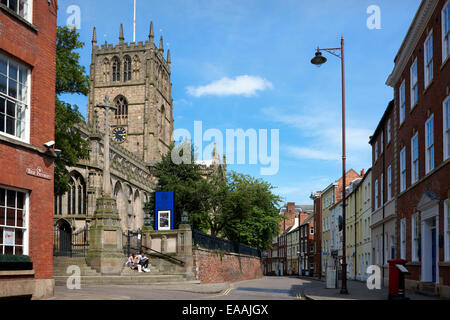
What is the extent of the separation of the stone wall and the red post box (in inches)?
614

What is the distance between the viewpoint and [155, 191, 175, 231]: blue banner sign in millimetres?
30922

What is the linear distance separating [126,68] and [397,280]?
79.1 m

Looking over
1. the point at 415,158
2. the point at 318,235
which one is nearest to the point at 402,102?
the point at 415,158

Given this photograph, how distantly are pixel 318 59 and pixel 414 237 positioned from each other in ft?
27.1

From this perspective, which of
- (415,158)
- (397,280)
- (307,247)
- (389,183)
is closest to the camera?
(397,280)

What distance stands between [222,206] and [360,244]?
41.3ft

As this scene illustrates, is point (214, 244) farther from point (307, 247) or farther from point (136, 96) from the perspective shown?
point (136, 96)

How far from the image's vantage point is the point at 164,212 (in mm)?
31078

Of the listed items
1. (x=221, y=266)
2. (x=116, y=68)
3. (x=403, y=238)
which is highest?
(x=116, y=68)

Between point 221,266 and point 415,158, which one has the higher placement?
point 415,158

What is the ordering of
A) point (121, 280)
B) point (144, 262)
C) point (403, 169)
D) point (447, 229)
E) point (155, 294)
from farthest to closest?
point (144, 262)
point (403, 169)
point (121, 280)
point (155, 294)
point (447, 229)

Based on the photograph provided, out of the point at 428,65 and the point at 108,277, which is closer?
the point at 428,65

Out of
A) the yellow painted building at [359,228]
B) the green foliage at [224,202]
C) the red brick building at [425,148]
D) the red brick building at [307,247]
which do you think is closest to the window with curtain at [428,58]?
the red brick building at [425,148]
